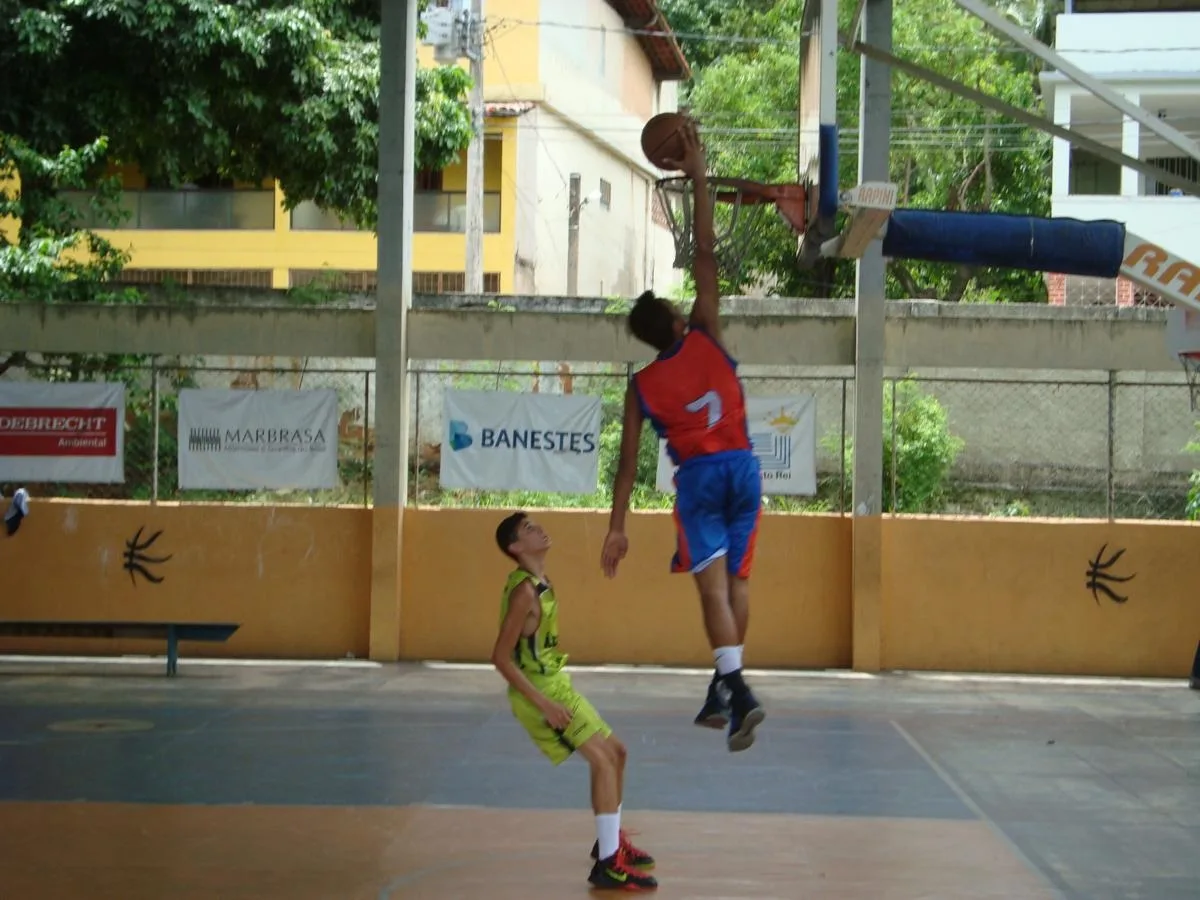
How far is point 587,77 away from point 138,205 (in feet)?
29.5

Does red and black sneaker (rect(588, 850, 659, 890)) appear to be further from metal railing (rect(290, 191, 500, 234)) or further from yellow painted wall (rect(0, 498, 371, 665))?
metal railing (rect(290, 191, 500, 234))

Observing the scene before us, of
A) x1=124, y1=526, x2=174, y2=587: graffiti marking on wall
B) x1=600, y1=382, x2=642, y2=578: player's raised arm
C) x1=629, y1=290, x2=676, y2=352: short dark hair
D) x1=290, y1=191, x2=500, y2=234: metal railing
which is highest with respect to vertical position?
x1=290, y1=191, x2=500, y2=234: metal railing

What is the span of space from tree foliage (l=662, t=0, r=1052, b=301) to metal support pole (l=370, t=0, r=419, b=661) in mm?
11992

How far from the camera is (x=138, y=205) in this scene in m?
28.9

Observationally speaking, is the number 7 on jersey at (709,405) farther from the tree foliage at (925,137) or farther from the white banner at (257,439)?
the tree foliage at (925,137)

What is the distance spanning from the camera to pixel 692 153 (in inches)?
261

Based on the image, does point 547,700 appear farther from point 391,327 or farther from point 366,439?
point 391,327

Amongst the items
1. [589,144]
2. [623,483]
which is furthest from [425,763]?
[589,144]

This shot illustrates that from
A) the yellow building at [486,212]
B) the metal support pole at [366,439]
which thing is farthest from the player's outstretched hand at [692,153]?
the yellow building at [486,212]

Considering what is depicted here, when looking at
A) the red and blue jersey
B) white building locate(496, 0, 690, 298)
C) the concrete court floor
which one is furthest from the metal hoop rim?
white building locate(496, 0, 690, 298)

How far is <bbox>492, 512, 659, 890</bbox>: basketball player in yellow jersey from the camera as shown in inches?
283

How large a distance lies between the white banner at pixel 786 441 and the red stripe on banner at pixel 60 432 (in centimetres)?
563

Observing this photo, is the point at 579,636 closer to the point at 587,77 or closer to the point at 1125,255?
the point at 1125,255

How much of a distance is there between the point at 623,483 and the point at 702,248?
104cm
